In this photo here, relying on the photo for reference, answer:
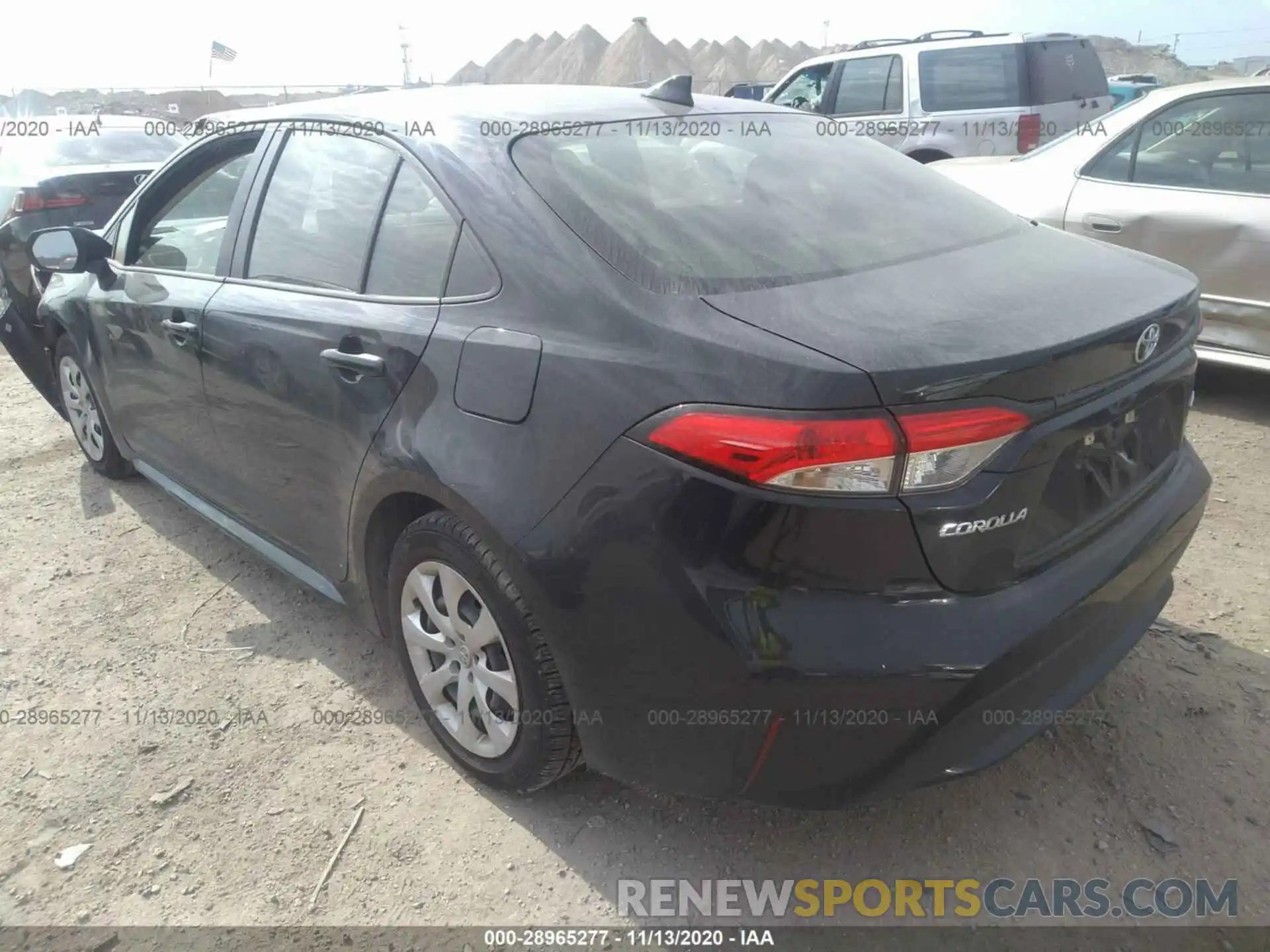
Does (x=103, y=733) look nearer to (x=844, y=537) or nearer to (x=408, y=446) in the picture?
(x=408, y=446)

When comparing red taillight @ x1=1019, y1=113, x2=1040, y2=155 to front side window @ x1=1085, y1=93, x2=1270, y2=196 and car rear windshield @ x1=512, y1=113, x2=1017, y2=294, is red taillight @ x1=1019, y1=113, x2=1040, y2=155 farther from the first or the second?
car rear windshield @ x1=512, y1=113, x2=1017, y2=294

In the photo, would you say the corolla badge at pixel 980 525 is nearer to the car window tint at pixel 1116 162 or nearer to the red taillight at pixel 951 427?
the red taillight at pixel 951 427

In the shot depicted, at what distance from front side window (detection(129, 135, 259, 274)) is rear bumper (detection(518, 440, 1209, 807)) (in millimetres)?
1908

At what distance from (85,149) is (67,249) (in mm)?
5784

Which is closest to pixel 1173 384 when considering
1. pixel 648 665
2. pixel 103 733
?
pixel 648 665

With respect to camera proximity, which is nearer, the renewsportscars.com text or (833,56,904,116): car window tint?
the renewsportscars.com text

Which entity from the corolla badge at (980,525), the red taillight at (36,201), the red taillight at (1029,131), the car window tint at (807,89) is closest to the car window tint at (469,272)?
the corolla badge at (980,525)

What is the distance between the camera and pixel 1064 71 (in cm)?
840

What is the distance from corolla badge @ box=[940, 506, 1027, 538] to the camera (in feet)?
5.39

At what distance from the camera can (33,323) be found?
4.66m

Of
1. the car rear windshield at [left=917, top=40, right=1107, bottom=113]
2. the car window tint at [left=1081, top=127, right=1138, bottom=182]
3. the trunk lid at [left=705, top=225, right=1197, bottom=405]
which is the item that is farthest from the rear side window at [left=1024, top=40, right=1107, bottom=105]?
the trunk lid at [left=705, top=225, right=1197, bottom=405]

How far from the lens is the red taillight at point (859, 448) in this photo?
159 centimetres

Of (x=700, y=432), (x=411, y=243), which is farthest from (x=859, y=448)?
(x=411, y=243)

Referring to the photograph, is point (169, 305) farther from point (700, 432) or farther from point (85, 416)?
point (700, 432)
